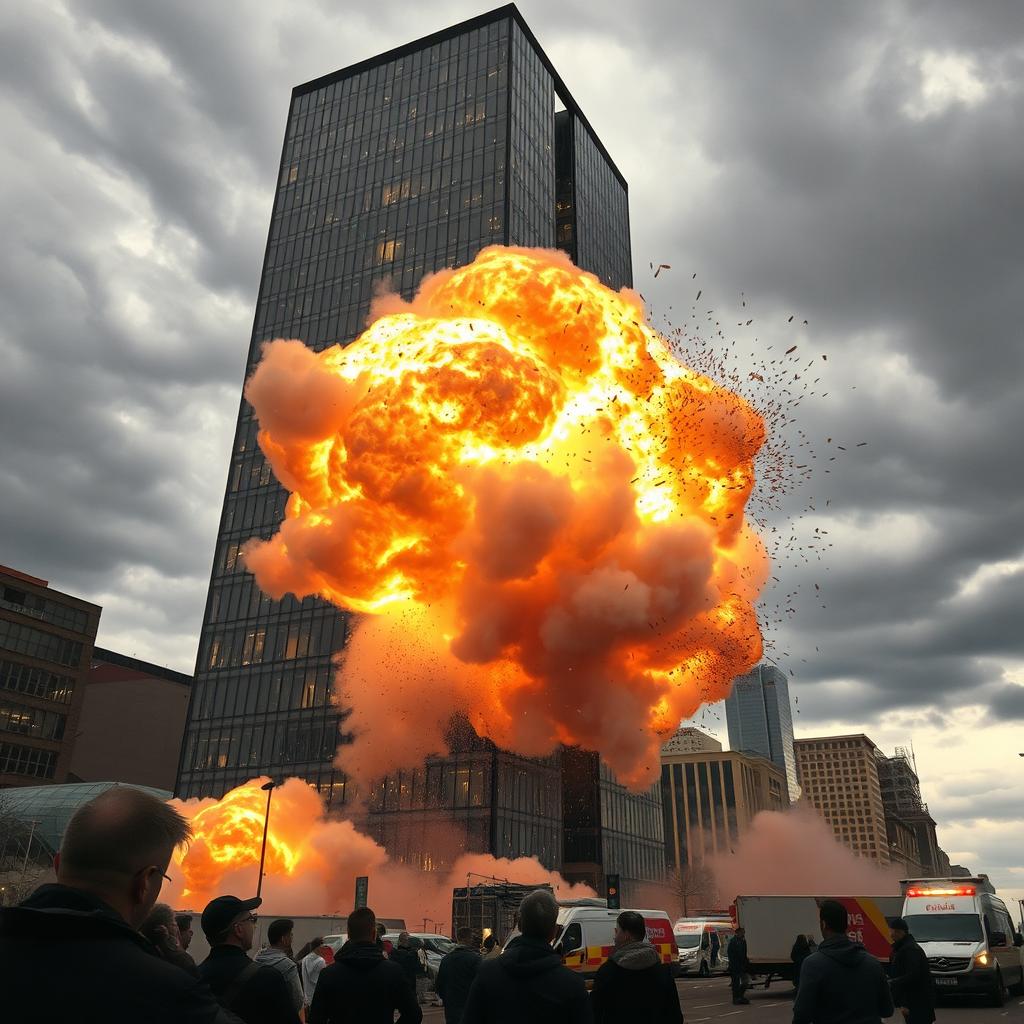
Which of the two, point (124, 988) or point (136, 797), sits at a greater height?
point (136, 797)

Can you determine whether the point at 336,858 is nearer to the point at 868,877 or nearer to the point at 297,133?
the point at 868,877

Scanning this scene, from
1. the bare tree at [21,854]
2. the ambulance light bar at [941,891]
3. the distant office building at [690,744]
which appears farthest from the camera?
the distant office building at [690,744]

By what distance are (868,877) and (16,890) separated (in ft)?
213

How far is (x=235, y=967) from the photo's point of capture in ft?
17.3

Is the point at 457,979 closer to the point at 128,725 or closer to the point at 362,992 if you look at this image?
the point at 362,992

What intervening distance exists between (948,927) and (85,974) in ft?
89.4

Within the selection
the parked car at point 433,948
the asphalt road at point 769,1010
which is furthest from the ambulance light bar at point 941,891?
the parked car at point 433,948

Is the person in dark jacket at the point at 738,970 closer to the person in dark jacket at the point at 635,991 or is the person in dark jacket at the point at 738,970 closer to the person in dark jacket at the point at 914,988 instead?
the person in dark jacket at the point at 914,988

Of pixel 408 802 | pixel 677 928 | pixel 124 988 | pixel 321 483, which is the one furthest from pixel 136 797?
pixel 408 802

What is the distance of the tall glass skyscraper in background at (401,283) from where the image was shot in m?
65.0

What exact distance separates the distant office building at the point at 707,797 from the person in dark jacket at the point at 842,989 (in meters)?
155

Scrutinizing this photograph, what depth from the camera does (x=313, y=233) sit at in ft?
288

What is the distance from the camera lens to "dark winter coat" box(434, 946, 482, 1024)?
1059 centimetres

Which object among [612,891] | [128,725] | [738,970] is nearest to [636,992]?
[738,970]
